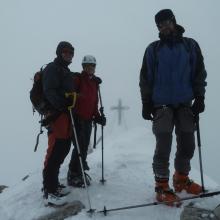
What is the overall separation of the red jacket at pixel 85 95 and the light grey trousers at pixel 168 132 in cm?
180

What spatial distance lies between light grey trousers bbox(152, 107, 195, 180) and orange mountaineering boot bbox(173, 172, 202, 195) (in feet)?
1.51

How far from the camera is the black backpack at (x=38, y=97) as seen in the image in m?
7.50

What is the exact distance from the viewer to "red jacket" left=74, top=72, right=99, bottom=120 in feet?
26.7

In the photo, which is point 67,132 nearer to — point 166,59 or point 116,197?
point 116,197

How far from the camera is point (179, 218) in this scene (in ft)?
20.0

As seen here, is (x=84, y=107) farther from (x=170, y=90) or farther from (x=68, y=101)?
(x=170, y=90)

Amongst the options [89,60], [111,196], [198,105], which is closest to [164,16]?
[198,105]

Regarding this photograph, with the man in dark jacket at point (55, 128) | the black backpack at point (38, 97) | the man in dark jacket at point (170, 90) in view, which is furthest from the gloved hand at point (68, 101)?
the man in dark jacket at point (170, 90)

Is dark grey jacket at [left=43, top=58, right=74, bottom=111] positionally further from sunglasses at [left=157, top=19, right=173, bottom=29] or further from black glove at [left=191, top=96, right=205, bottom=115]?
black glove at [left=191, top=96, right=205, bottom=115]

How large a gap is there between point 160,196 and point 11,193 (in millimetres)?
3607

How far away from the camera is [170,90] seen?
6.73 m

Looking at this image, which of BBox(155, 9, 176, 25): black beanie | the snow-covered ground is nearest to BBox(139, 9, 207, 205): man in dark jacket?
BBox(155, 9, 176, 25): black beanie

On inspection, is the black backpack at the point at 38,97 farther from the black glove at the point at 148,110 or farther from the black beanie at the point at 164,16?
the black beanie at the point at 164,16

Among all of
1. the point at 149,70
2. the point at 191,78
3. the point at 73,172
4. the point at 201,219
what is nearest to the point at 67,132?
the point at 73,172
